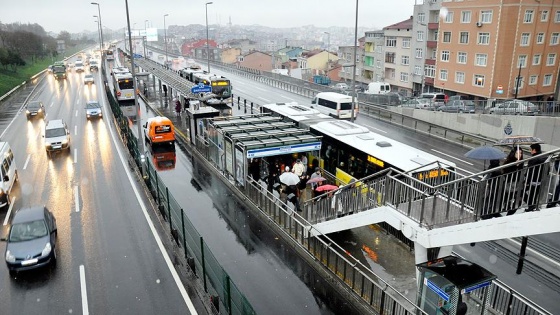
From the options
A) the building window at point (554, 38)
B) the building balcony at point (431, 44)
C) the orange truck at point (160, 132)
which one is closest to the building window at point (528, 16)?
the building window at point (554, 38)

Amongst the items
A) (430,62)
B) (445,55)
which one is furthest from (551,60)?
(430,62)

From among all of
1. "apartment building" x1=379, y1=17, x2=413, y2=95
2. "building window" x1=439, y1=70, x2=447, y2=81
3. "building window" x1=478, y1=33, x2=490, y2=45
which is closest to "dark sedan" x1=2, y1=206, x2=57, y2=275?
"building window" x1=478, y1=33, x2=490, y2=45

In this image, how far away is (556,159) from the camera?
25.5 ft

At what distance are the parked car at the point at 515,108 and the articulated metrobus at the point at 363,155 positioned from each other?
16.8m

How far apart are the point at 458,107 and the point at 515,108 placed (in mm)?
4443

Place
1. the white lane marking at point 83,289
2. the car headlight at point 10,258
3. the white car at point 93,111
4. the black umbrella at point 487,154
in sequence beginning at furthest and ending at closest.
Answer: the white car at point 93,111
the car headlight at point 10,258
the white lane marking at point 83,289
the black umbrella at point 487,154

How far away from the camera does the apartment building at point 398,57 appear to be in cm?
6338

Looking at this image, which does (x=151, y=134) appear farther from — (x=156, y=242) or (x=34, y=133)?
(x=156, y=242)

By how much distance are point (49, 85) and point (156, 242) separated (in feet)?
189

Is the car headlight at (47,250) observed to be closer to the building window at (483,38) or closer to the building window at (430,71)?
the building window at (483,38)

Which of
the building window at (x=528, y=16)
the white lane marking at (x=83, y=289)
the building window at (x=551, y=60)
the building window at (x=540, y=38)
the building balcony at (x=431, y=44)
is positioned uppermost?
the building window at (x=528, y=16)

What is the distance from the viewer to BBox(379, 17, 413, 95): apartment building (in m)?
63.4

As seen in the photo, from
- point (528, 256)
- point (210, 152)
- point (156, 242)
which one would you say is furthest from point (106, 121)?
point (528, 256)

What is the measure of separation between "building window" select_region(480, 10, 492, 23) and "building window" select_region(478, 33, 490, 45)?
147 cm
